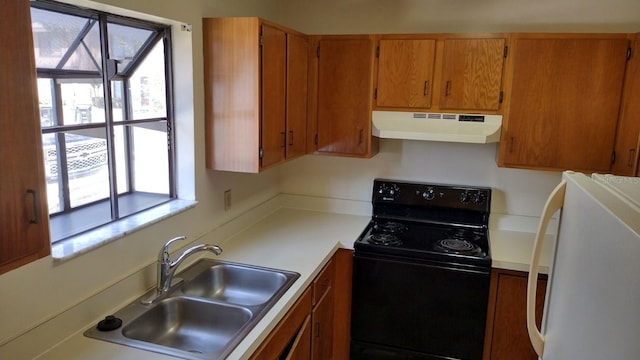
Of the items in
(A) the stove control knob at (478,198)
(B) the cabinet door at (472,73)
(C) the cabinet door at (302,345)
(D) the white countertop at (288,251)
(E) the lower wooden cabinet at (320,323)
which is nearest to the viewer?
(D) the white countertop at (288,251)

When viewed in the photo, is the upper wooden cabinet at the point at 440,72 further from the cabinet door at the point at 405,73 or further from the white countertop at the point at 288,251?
the white countertop at the point at 288,251

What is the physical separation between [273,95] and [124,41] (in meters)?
0.72

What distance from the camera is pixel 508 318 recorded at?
8.01ft

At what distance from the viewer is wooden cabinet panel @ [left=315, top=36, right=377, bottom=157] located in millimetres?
2729

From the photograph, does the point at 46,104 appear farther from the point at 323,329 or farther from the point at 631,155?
the point at 631,155

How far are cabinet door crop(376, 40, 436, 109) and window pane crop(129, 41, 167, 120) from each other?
4.01ft

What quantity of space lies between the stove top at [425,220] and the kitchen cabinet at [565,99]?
0.48 metres

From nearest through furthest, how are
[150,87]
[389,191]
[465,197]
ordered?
1. [150,87]
2. [465,197]
3. [389,191]

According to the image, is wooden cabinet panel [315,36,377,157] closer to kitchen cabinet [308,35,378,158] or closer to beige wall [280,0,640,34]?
kitchen cabinet [308,35,378,158]

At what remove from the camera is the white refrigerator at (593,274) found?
0.69 metres

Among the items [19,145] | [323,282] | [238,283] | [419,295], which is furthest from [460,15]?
[19,145]

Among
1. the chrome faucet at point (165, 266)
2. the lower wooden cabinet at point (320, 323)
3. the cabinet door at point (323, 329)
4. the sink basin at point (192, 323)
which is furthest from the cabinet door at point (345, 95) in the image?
the sink basin at point (192, 323)

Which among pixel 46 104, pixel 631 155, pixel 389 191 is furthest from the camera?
pixel 389 191

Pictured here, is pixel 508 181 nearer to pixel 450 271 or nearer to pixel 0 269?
pixel 450 271
